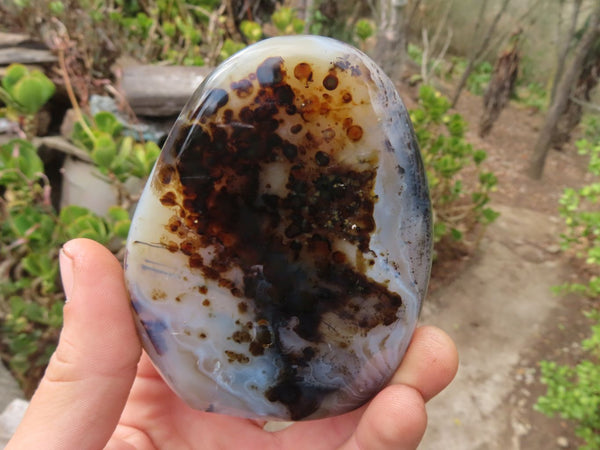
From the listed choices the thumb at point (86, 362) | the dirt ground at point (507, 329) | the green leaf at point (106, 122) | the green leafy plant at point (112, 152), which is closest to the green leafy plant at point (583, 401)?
the dirt ground at point (507, 329)

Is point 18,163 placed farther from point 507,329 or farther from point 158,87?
point 507,329

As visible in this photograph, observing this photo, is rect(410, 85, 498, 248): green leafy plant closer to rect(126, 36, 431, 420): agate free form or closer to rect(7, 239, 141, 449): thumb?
rect(126, 36, 431, 420): agate free form

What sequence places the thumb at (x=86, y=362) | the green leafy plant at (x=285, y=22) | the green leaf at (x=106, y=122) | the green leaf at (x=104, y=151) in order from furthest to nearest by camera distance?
the green leafy plant at (x=285, y=22)
the green leaf at (x=106, y=122)
the green leaf at (x=104, y=151)
the thumb at (x=86, y=362)

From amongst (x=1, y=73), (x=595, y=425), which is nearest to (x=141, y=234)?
(x=595, y=425)

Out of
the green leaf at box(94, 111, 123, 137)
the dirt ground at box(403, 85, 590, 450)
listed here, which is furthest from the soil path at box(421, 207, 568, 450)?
the green leaf at box(94, 111, 123, 137)

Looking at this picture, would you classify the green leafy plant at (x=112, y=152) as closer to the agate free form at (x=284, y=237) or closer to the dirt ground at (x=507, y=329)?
the agate free form at (x=284, y=237)

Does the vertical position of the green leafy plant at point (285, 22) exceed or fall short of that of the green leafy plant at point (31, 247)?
it exceeds it
